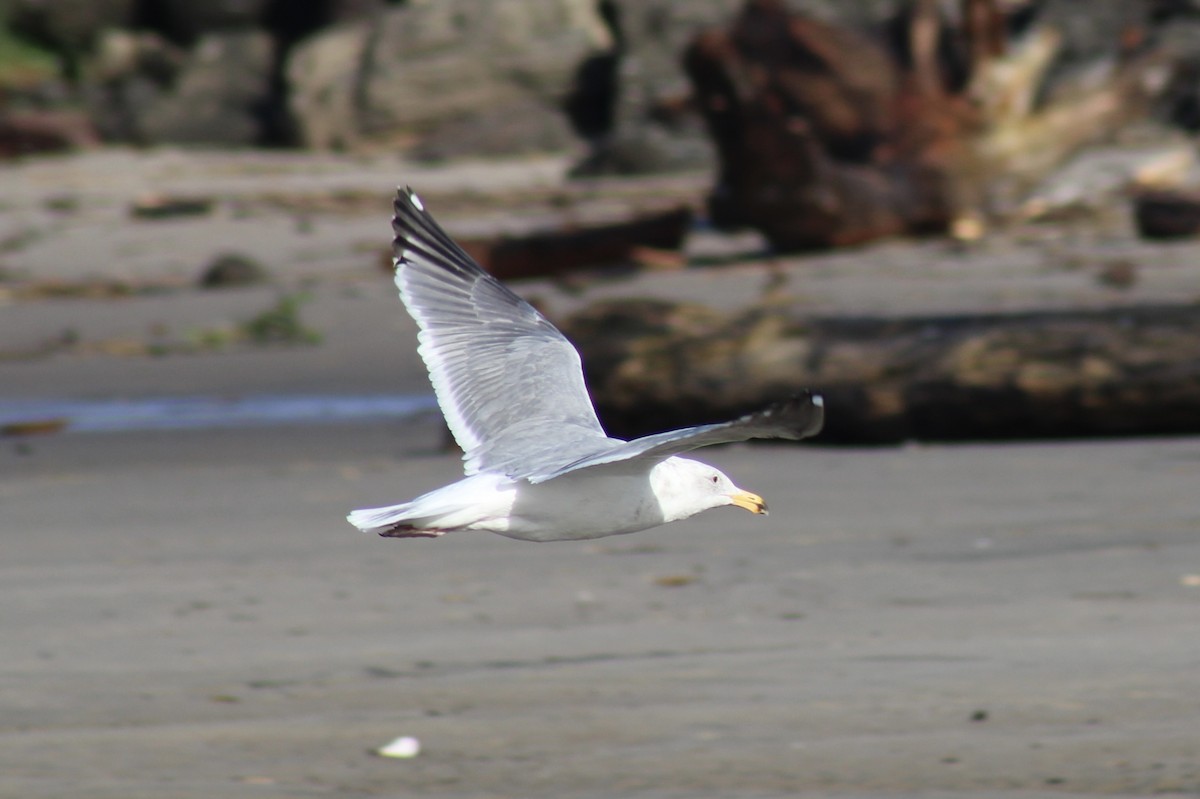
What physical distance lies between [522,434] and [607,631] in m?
1.00

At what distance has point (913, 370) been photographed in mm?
8812

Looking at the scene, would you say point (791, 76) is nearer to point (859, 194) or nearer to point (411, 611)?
point (859, 194)

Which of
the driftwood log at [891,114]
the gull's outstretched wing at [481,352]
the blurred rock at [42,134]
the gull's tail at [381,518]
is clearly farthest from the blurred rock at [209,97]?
the gull's tail at [381,518]

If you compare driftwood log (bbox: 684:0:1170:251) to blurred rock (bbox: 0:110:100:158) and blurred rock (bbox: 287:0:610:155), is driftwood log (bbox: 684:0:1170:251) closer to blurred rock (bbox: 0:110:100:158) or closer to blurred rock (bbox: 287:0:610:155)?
blurred rock (bbox: 287:0:610:155)

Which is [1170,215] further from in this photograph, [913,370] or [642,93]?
[642,93]

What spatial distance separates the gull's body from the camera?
4.31m

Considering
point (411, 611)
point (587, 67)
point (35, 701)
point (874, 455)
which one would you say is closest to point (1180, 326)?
point (874, 455)

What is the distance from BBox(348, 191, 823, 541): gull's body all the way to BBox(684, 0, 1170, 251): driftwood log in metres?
10.5

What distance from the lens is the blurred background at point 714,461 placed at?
4852 millimetres

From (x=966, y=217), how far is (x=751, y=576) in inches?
416

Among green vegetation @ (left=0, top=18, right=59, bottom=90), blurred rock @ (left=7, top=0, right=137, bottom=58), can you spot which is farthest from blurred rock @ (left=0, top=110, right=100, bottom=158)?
blurred rock @ (left=7, top=0, right=137, bottom=58)

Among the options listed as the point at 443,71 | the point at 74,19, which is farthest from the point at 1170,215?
the point at 74,19

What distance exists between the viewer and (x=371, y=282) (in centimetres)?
1542

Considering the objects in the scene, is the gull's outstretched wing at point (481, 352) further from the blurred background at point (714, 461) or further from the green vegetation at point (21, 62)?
the green vegetation at point (21, 62)
